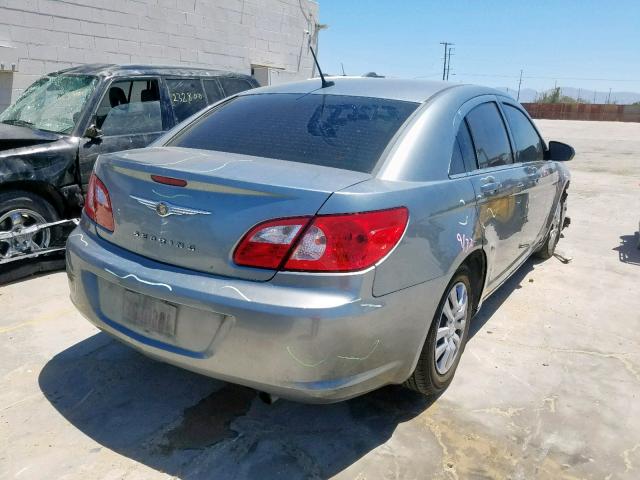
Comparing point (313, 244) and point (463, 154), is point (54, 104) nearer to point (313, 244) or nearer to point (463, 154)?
point (463, 154)

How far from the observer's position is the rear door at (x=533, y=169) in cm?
401

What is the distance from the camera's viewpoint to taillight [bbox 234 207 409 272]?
212 cm

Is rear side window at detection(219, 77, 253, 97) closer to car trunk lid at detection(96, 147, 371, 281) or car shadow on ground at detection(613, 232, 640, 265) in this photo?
car trunk lid at detection(96, 147, 371, 281)

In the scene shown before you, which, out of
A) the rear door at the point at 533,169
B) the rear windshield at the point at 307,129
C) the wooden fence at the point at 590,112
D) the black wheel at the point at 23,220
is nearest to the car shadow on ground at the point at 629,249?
the rear door at the point at 533,169

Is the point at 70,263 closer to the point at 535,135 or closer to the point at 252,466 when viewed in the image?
the point at 252,466

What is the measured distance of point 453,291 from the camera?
112 inches

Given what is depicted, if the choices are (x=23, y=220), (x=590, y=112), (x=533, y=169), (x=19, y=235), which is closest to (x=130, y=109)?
(x=23, y=220)

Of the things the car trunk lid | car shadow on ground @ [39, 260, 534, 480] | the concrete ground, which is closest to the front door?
the concrete ground

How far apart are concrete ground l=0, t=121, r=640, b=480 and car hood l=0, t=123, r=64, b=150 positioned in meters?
1.30

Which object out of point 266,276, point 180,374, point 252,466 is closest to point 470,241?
point 266,276

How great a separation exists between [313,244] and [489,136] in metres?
1.87

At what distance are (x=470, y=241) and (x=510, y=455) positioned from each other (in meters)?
1.05

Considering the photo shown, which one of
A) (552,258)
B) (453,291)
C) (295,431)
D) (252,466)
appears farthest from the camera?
(552,258)

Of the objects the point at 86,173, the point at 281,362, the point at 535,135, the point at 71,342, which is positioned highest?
the point at 535,135
